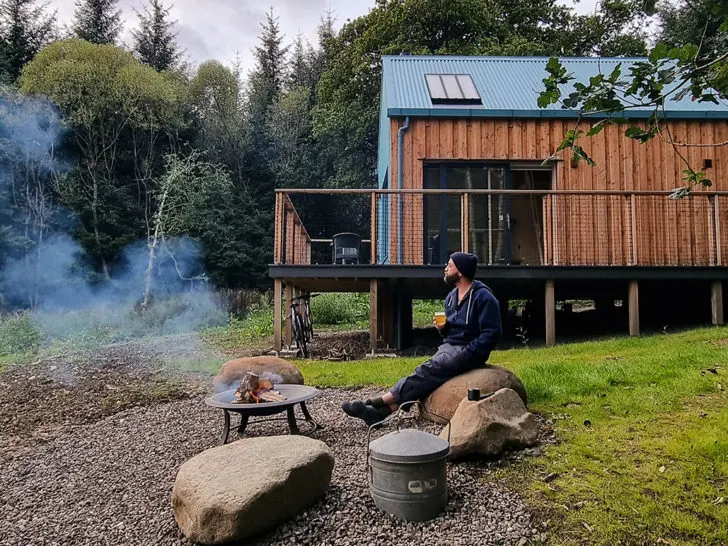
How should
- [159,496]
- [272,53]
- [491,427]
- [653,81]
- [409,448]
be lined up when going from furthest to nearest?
[272,53] → [491,427] → [159,496] → [409,448] → [653,81]

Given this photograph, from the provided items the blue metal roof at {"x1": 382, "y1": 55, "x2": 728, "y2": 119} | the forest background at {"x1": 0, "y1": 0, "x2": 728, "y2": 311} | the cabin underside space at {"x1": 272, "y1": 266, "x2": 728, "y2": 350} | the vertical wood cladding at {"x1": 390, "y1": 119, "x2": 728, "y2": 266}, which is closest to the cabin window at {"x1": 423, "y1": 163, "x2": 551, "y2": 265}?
the vertical wood cladding at {"x1": 390, "y1": 119, "x2": 728, "y2": 266}

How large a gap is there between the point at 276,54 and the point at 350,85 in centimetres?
908

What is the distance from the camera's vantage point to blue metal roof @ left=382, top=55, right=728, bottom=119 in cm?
898

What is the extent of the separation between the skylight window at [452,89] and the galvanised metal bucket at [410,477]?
775 cm

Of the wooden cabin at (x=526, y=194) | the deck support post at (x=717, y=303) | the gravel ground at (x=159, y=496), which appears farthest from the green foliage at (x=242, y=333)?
the deck support post at (x=717, y=303)

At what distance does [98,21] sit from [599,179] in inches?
908

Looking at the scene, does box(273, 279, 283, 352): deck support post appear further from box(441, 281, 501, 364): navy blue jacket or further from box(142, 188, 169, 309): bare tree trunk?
box(142, 188, 169, 309): bare tree trunk

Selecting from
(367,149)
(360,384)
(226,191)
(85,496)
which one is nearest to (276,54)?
(367,149)

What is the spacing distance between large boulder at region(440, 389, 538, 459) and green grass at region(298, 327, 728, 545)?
16 cm

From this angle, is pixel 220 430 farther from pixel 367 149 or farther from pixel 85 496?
pixel 367 149

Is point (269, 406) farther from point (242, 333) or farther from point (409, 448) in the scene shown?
point (242, 333)

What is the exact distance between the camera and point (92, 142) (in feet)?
65.3

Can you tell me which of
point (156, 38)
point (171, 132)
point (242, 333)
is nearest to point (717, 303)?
point (242, 333)

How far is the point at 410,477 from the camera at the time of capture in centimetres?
258
